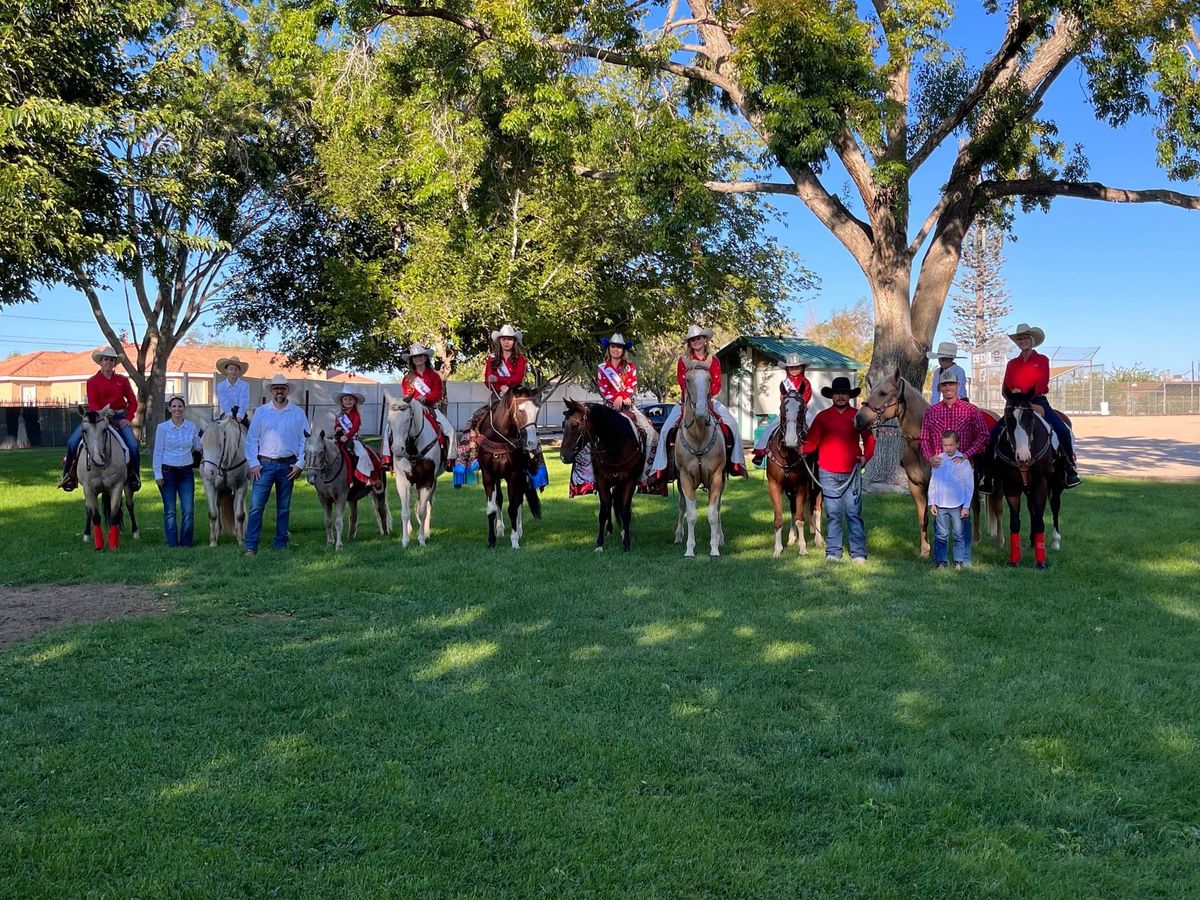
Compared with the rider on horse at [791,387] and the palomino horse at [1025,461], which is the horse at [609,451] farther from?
the palomino horse at [1025,461]

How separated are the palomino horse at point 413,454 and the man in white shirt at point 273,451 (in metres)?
1.19

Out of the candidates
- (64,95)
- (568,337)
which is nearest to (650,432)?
(64,95)

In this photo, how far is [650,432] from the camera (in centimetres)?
1380

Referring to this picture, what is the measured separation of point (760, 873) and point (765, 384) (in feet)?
114

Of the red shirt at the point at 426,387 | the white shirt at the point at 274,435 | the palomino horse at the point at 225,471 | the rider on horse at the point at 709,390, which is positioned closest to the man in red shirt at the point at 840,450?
the rider on horse at the point at 709,390

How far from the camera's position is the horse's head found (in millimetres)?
12469

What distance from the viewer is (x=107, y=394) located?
46.5 feet

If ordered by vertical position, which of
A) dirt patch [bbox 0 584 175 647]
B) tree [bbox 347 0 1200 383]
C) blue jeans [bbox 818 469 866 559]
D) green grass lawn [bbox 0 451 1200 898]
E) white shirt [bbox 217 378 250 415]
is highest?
tree [bbox 347 0 1200 383]

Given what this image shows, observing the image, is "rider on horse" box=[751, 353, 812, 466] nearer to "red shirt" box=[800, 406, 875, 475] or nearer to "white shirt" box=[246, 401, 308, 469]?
"red shirt" box=[800, 406, 875, 475]

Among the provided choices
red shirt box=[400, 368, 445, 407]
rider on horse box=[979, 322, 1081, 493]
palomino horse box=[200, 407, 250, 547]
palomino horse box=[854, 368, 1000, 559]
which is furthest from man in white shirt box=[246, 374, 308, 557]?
rider on horse box=[979, 322, 1081, 493]

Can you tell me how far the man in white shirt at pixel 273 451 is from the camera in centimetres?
1267

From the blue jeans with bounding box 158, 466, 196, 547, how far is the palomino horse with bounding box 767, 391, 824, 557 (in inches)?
304

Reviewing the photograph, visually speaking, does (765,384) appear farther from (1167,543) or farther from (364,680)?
(364,680)

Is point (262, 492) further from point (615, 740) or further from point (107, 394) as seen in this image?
point (615, 740)
